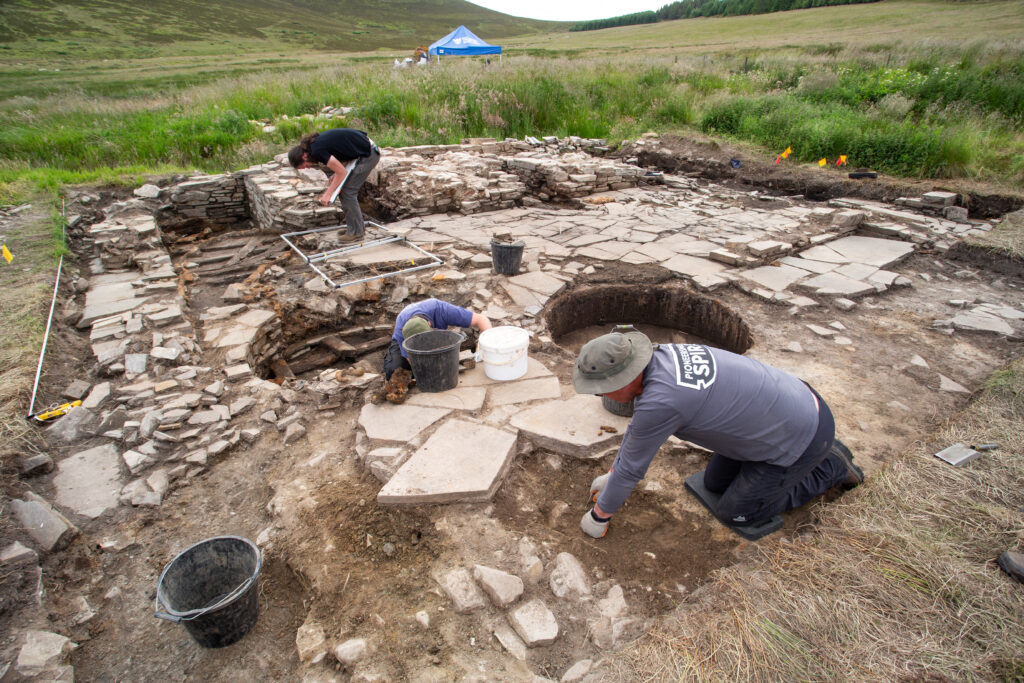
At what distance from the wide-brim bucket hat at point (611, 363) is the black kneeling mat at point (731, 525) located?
3.58 ft

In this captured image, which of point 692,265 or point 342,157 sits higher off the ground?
point 342,157

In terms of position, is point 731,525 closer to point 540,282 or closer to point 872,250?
point 540,282

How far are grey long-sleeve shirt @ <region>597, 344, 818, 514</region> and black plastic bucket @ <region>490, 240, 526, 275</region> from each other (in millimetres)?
3015

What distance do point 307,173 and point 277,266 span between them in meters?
2.65

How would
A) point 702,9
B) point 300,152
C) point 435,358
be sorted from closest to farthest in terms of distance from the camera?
point 435,358 < point 300,152 < point 702,9

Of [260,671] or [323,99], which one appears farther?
[323,99]

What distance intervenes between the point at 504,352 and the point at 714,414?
171 centimetres

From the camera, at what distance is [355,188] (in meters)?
6.06

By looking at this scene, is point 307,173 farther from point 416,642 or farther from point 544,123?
point 416,642

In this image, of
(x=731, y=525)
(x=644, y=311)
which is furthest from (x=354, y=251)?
(x=731, y=525)

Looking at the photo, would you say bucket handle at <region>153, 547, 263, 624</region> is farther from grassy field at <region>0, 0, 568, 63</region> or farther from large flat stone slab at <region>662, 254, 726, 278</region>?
grassy field at <region>0, 0, 568, 63</region>

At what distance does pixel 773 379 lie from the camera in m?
2.31

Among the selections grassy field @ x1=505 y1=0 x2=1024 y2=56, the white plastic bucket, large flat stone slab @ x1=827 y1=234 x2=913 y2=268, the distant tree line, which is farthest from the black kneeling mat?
the distant tree line

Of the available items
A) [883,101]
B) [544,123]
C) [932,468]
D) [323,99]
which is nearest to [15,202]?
[323,99]
